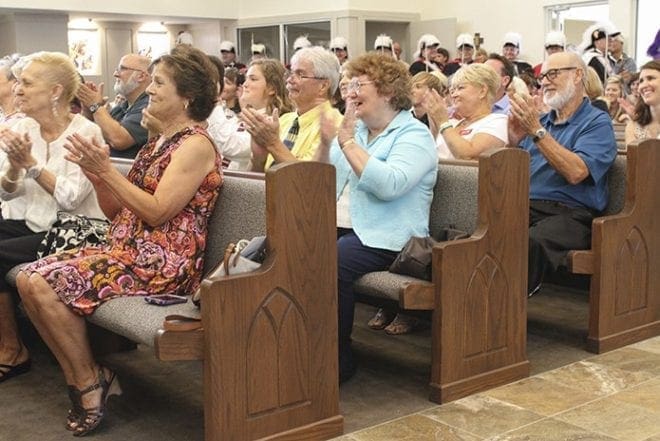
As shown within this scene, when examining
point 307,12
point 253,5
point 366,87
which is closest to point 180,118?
point 366,87

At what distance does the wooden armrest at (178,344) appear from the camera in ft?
8.68

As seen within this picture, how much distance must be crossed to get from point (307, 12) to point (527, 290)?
466 inches

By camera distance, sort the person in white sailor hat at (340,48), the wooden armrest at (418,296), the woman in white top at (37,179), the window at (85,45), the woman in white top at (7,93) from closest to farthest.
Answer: the wooden armrest at (418,296)
the woman in white top at (37,179)
the woman in white top at (7,93)
the person in white sailor hat at (340,48)
the window at (85,45)

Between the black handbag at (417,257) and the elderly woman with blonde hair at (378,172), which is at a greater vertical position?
the elderly woman with blonde hair at (378,172)

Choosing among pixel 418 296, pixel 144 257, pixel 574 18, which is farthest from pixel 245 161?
pixel 574 18

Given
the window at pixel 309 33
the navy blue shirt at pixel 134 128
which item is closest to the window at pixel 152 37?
the window at pixel 309 33

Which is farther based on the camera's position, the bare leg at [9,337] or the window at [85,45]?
the window at [85,45]

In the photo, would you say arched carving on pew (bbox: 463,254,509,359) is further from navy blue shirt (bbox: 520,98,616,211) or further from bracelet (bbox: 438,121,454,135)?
bracelet (bbox: 438,121,454,135)

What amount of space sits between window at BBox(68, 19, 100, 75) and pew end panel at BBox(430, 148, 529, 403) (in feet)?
43.6

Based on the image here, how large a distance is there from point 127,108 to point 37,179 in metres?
1.78

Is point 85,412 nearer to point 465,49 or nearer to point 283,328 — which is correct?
point 283,328

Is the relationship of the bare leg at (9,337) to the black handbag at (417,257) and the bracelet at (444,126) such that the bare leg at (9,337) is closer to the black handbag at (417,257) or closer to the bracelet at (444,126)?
the black handbag at (417,257)

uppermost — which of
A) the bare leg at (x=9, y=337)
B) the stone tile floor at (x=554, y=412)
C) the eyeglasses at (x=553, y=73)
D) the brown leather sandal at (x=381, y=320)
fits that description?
the eyeglasses at (x=553, y=73)

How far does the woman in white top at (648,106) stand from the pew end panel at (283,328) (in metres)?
2.38
